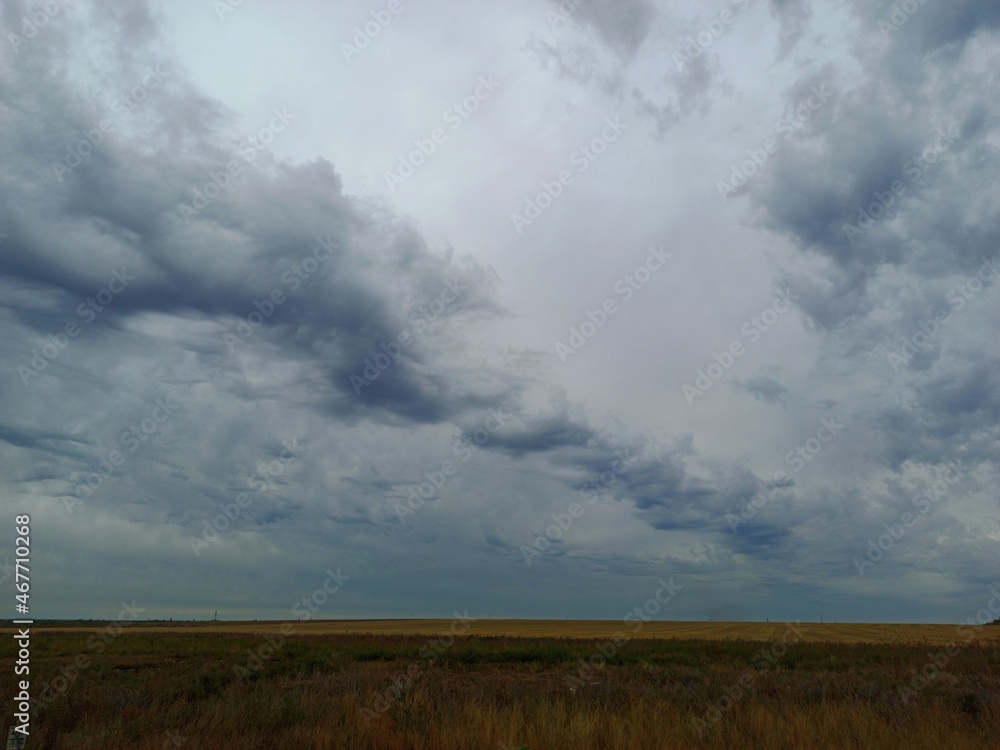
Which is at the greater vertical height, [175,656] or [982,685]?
[982,685]

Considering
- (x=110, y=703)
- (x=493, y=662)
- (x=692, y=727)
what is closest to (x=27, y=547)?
(x=110, y=703)

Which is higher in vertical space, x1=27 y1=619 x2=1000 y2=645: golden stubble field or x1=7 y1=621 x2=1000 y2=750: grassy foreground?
x1=7 y1=621 x2=1000 y2=750: grassy foreground

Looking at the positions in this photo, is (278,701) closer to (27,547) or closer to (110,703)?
(110,703)

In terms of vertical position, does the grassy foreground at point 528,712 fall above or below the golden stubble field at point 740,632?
above

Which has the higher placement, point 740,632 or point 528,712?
point 528,712

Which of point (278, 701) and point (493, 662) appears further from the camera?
point (493, 662)

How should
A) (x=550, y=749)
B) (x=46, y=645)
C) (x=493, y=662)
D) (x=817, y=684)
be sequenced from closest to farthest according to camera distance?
1. (x=550, y=749)
2. (x=817, y=684)
3. (x=493, y=662)
4. (x=46, y=645)

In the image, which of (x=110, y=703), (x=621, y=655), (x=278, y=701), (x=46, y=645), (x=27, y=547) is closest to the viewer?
(x=27, y=547)

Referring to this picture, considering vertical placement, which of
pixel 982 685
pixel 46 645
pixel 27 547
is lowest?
pixel 46 645

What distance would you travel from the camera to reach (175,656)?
32.4m

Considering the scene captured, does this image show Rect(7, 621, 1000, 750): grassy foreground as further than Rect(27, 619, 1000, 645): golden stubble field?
No

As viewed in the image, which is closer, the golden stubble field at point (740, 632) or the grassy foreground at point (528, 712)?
the grassy foreground at point (528, 712)

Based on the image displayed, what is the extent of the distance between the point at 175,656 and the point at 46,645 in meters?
14.2

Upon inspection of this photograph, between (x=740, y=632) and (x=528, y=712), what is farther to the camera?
(x=740, y=632)
